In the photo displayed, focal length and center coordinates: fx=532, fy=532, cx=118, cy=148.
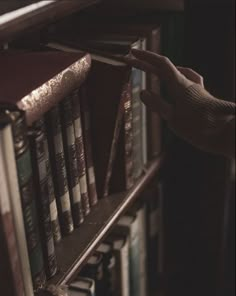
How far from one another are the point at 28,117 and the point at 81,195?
331 millimetres

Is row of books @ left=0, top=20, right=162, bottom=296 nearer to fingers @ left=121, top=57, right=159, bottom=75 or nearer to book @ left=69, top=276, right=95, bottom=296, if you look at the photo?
fingers @ left=121, top=57, right=159, bottom=75

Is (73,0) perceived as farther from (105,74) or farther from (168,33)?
(168,33)

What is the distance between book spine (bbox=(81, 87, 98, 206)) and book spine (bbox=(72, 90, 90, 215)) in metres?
0.02

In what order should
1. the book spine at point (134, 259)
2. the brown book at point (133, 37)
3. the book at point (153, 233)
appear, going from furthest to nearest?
the book at point (153, 233) → the book spine at point (134, 259) → the brown book at point (133, 37)

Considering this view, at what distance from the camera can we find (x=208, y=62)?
137 cm

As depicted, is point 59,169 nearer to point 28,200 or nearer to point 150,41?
point 28,200

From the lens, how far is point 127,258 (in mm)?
1237

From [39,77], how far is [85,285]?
1.62 ft

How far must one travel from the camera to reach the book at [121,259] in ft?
3.92

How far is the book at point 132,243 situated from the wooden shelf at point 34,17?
0.56 meters

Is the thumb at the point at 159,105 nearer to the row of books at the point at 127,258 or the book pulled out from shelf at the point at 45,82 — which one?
the book pulled out from shelf at the point at 45,82

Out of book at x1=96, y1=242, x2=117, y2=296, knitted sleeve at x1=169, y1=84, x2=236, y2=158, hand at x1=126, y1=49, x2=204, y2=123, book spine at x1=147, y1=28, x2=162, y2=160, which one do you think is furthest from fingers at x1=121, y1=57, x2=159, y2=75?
book at x1=96, y1=242, x2=117, y2=296

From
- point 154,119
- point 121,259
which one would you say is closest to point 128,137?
point 154,119

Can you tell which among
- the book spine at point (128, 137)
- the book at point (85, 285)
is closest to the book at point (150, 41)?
the book spine at point (128, 137)
